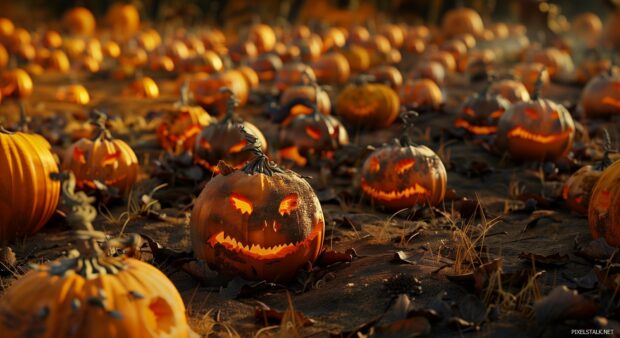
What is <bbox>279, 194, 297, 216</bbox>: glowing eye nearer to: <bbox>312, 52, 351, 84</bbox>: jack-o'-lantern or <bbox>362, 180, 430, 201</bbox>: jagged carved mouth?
<bbox>362, 180, 430, 201</bbox>: jagged carved mouth

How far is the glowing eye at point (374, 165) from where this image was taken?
5734 millimetres

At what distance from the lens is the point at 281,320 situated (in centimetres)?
356

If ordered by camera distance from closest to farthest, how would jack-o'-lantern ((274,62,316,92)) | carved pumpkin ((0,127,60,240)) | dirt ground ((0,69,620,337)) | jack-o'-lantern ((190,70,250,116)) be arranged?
1. dirt ground ((0,69,620,337))
2. carved pumpkin ((0,127,60,240))
3. jack-o'-lantern ((190,70,250,116))
4. jack-o'-lantern ((274,62,316,92))

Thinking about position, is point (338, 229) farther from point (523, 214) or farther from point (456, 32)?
point (456, 32)

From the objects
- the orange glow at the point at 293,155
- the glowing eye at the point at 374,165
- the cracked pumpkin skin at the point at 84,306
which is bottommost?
the orange glow at the point at 293,155

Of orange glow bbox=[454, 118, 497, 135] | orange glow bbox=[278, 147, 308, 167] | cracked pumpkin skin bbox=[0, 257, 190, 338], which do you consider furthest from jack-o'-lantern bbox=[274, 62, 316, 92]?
cracked pumpkin skin bbox=[0, 257, 190, 338]

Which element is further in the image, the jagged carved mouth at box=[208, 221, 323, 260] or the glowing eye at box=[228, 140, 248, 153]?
the glowing eye at box=[228, 140, 248, 153]

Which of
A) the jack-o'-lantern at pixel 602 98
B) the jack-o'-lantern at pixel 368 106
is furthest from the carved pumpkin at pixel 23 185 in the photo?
the jack-o'-lantern at pixel 602 98

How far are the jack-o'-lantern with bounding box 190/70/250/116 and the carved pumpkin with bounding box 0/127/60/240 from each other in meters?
4.84

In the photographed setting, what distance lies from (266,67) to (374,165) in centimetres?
736

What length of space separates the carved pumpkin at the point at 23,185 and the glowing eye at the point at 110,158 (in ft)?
2.60

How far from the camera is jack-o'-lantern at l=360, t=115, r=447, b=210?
5.57 meters

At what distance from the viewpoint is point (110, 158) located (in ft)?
19.1

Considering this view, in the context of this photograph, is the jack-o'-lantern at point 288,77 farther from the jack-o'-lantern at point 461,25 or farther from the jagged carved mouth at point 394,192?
the jack-o'-lantern at point 461,25
